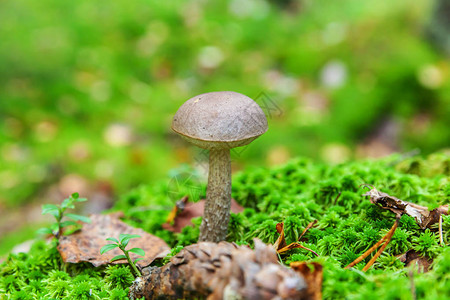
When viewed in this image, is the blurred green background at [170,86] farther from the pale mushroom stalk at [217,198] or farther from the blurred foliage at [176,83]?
the pale mushroom stalk at [217,198]

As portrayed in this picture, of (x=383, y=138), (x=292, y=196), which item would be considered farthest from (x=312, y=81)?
(x=292, y=196)

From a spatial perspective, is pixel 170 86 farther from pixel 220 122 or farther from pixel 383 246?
pixel 383 246

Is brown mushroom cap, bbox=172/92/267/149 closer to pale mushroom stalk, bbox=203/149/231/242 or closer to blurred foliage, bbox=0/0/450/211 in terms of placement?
pale mushroom stalk, bbox=203/149/231/242

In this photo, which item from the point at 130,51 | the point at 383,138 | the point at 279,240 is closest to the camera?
the point at 279,240

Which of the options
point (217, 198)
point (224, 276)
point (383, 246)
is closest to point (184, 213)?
point (217, 198)

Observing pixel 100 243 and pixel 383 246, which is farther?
pixel 100 243

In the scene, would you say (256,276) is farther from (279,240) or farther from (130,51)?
(130,51)

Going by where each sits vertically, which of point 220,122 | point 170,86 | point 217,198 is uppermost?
point 170,86
